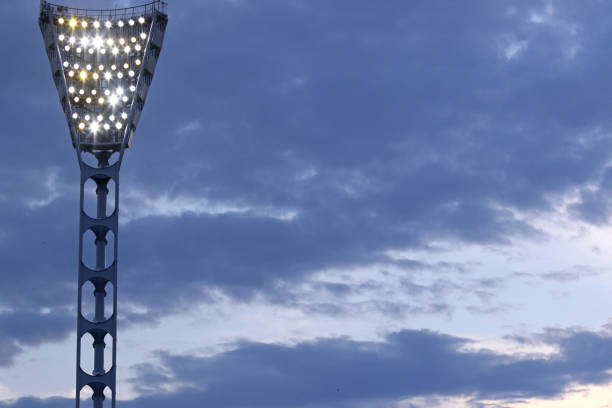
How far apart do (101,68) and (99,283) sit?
52.1 feet

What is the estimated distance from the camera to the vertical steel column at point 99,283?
76625mm

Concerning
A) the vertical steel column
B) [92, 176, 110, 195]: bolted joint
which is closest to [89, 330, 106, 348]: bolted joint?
the vertical steel column

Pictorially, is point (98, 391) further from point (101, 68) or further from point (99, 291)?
point (101, 68)

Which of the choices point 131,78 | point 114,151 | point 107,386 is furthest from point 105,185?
point 107,386

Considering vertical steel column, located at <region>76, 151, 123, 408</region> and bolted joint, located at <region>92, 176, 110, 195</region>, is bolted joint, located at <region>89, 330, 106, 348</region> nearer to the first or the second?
vertical steel column, located at <region>76, 151, 123, 408</region>

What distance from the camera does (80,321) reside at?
77.2 metres

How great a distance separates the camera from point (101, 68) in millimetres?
84000

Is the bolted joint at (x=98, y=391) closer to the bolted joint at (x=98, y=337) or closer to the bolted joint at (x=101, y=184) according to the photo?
the bolted joint at (x=98, y=337)

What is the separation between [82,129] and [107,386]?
1823 centimetres

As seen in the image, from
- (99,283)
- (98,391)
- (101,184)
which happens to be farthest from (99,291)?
(101,184)

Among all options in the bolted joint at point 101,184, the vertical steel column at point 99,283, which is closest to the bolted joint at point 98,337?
the vertical steel column at point 99,283

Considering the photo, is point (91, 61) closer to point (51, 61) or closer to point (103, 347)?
point (51, 61)

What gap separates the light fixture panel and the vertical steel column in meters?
2.49

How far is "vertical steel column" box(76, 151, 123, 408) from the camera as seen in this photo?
76625mm
